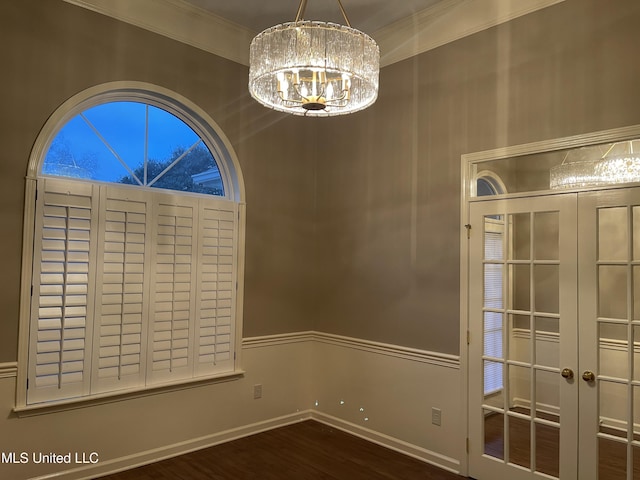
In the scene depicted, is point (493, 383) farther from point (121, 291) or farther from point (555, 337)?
point (121, 291)

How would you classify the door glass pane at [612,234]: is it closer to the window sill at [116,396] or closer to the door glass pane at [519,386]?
the door glass pane at [519,386]

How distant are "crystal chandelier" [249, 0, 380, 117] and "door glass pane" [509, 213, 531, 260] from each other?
54.1 inches

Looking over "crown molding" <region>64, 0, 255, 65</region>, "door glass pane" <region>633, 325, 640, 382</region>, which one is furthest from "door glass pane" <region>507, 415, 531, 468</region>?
"crown molding" <region>64, 0, 255, 65</region>

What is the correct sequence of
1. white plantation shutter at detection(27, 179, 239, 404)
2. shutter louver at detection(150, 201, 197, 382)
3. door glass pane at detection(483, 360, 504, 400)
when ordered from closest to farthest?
white plantation shutter at detection(27, 179, 239, 404)
door glass pane at detection(483, 360, 504, 400)
shutter louver at detection(150, 201, 197, 382)

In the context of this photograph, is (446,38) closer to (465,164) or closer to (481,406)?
(465,164)

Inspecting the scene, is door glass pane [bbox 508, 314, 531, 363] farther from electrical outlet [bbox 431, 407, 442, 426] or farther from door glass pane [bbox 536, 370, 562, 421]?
electrical outlet [bbox 431, 407, 442, 426]

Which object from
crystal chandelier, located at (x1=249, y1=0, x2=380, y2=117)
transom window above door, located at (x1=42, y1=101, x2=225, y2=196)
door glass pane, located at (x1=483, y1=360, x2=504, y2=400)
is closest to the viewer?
crystal chandelier, located at (x1=249, y1=0, x2=380, y2=117)

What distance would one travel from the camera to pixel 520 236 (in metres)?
3.11

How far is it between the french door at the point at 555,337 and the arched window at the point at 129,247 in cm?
198

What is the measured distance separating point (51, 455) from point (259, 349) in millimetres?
1666

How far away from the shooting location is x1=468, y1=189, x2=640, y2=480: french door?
2691mm

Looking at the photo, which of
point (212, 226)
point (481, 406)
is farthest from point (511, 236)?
point (212, 226)

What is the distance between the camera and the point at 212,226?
12.6ft

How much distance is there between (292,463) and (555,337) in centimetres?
205
